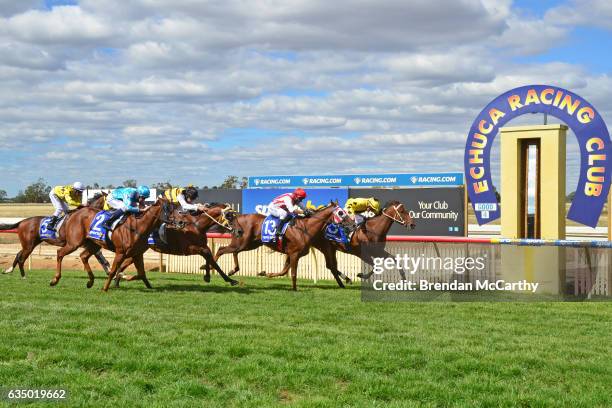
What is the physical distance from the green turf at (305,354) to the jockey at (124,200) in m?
2.34

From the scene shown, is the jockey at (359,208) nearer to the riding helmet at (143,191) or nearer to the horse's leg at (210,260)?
the horse's leg at (210,260)

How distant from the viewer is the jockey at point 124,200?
1245 centimetres

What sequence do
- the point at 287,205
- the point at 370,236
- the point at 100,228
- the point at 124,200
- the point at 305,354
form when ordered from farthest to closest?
the point at 370,236 → the point at 287,205 → the point at 100,228 → the point at 124,200 → the point at 305,354

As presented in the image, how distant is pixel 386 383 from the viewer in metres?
5.88

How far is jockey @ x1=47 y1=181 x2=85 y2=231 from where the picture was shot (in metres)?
15.0

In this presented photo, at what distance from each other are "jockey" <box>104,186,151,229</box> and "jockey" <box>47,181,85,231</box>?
8.00 ft

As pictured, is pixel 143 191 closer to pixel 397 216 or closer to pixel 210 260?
pixel 210 260

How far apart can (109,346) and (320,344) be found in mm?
2014

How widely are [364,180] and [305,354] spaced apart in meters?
15.9

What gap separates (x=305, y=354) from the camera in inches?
266

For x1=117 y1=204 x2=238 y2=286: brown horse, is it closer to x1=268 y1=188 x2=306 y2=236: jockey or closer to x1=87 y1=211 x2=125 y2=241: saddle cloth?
x1=268 y1=188 x2=306 y2=236: jockey

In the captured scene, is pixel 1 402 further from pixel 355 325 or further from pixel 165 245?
pixel 165 245

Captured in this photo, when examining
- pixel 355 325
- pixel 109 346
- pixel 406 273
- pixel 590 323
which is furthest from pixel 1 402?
pixel 406 273

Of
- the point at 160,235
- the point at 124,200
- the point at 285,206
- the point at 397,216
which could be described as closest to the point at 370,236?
the point at 397,216
